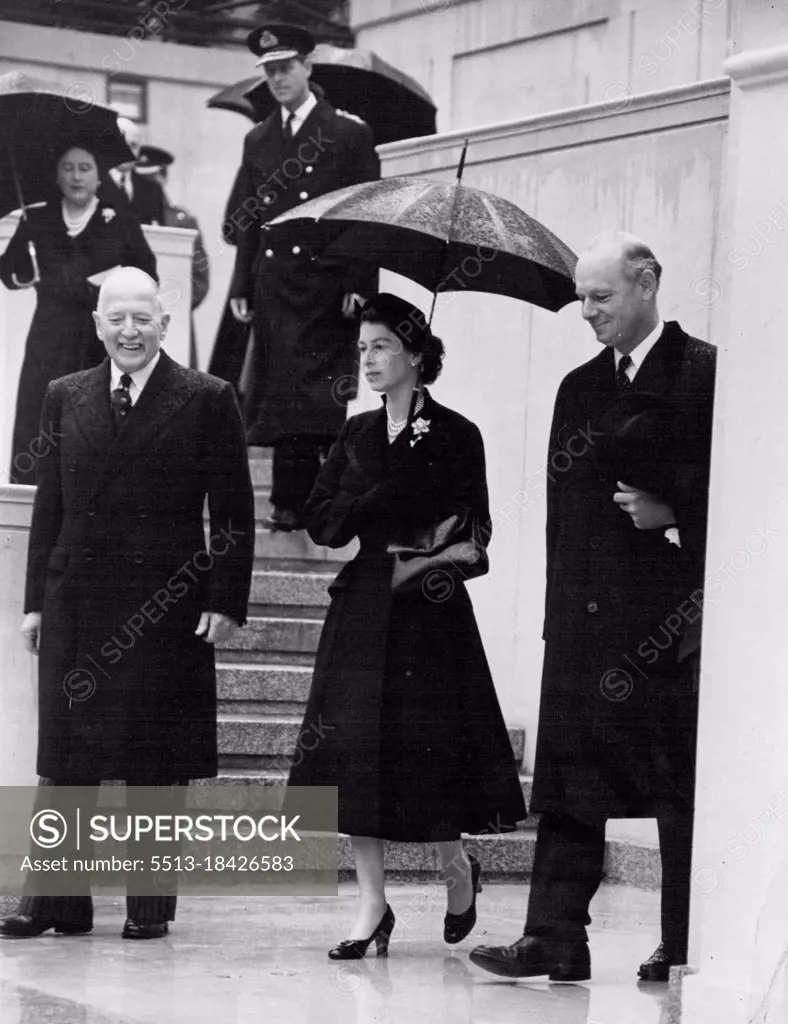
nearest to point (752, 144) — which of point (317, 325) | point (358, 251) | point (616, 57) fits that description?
point (358, 251)

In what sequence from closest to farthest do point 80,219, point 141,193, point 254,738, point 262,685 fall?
1. point 254,738
2. point 262,685
3. point 80,219
4. point 141,193

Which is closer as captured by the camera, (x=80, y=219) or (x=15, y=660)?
(x=15, y=660)

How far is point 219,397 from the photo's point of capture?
734 cm

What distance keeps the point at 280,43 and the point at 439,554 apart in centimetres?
409

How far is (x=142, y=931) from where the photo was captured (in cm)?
705

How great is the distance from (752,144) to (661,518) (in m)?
1.25

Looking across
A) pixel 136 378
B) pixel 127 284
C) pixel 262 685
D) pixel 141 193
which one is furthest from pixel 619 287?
pixel 141 193

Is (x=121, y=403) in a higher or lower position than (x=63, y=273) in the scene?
lower

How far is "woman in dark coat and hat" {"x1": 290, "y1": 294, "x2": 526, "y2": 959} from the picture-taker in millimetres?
6828

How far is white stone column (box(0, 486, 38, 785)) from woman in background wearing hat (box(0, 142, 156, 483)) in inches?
120

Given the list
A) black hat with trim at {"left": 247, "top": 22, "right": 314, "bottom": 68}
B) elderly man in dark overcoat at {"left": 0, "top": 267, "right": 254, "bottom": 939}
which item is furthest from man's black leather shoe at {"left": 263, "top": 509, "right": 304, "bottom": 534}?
elderly man in dark overcoat at {"left": 0, "top": 267, "right": 254, "bottom": 939}

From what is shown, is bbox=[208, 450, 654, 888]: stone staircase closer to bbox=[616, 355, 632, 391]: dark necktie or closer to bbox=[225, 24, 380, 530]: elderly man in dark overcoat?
bbox=[225, 24, 380, 530]: elderly man in dark overcoat

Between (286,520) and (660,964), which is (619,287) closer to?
(660,964)

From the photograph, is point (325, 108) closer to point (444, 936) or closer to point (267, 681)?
point (267, 681)
